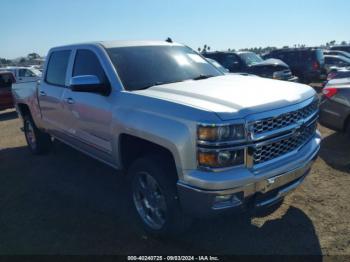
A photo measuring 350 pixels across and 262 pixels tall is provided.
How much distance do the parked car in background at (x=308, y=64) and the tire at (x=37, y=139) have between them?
42.3 ft

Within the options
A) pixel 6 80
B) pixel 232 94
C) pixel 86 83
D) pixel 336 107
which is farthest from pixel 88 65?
pixel 6 80

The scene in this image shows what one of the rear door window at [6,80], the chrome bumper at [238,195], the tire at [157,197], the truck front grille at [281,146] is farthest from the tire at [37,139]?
the rear door window at [6,80]

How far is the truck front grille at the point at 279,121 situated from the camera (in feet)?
9.33

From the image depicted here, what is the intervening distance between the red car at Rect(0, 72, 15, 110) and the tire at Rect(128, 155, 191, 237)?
34.8 feet

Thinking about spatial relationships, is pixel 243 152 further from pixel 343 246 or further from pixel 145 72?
pixel 145 72

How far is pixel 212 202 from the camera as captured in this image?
2.81m

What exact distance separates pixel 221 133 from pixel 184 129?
32 centimetres

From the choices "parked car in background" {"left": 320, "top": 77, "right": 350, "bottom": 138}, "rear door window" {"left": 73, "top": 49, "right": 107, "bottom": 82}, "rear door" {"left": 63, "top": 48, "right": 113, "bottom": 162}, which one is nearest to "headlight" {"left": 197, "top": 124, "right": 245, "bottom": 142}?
"rear door" {"left": 63, "top": 48, "right": 113, "bottom": 162}

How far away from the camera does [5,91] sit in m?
12.6

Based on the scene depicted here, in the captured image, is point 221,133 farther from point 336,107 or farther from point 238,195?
point 336,107

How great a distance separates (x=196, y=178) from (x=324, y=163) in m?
3.49

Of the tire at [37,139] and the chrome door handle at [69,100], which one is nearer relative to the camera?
the chrome door handle at [69,100]

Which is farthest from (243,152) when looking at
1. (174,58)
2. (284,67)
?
(284,67)

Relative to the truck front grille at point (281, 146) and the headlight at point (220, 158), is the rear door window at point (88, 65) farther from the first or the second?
the truck front grille at point (281, 146)
